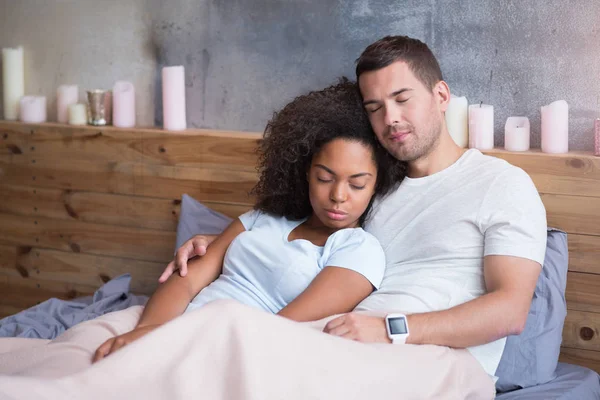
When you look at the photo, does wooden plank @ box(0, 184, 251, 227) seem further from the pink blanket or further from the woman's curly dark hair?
the pink blanket

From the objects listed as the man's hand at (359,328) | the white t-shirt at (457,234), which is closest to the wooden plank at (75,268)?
the white t-shirt at (457,234)

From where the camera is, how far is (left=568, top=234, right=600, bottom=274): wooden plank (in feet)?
7.75

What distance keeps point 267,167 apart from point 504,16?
33.0 inches

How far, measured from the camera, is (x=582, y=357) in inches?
96.4

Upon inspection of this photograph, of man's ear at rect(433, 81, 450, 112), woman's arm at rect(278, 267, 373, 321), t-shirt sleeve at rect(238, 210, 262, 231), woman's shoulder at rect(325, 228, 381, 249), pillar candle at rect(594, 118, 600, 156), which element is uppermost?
man's ear at rect(433, 81, 450, 112)

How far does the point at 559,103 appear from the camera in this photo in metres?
2.40

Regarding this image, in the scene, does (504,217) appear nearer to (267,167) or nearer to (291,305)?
(291,305)

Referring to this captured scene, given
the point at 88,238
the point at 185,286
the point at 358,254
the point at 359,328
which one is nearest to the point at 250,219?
the point at 185,286

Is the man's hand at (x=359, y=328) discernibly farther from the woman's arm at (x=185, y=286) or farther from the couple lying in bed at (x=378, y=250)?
the woman's arm at (x=185, y=286)

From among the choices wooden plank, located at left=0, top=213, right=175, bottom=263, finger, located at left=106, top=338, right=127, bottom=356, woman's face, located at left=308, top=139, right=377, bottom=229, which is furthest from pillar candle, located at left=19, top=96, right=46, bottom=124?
finger, located at left=106, top=338, right=127, bottom=356

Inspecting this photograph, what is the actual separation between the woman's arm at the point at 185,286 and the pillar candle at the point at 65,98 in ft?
3.77

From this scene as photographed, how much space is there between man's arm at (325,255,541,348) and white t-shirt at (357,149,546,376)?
59 mm

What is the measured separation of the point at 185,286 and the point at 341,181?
0.50 metres

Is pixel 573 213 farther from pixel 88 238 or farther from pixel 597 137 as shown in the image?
pixel 88 238
